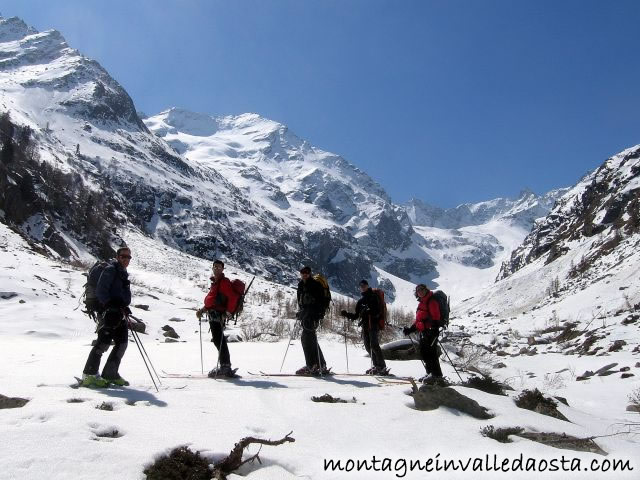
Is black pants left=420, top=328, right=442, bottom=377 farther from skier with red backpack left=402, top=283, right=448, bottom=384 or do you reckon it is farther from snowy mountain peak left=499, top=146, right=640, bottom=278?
snowy mountain peak left=499, top=146, right=640, bottom=278

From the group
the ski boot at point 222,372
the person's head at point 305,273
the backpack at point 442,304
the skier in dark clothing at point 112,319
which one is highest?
the person's head at point 305,273

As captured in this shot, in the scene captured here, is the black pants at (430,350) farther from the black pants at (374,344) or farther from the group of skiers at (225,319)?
the black pants at (374,344)

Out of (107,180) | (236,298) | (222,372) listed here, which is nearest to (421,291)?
(236,298)

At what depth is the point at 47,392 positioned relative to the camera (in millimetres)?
6125

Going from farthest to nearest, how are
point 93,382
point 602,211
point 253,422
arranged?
point 602,211 < point 93,382 < point 253,422

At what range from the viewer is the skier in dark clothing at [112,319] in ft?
23.8

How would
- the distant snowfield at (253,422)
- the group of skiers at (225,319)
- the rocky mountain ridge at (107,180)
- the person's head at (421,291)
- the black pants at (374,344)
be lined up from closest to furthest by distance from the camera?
the distant snowfield at (253,422) < the group of skiers at (225,319) < the person's head at (421,291) < the black pants at (374,344) < the rocky mountain ridge at (107,180)

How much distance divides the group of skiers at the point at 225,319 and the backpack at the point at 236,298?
19mm

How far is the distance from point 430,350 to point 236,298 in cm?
369

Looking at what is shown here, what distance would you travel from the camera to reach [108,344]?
7.48m

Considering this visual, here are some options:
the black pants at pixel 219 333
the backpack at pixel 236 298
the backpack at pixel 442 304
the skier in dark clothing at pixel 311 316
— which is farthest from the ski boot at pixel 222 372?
the backpack at pixel 442 304

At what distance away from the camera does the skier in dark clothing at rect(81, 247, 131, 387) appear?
7.27 meters

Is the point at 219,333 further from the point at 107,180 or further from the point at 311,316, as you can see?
Answer: the point at 107,180

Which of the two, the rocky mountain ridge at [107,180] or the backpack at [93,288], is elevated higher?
the rocky mountain ridge at [107,180]
